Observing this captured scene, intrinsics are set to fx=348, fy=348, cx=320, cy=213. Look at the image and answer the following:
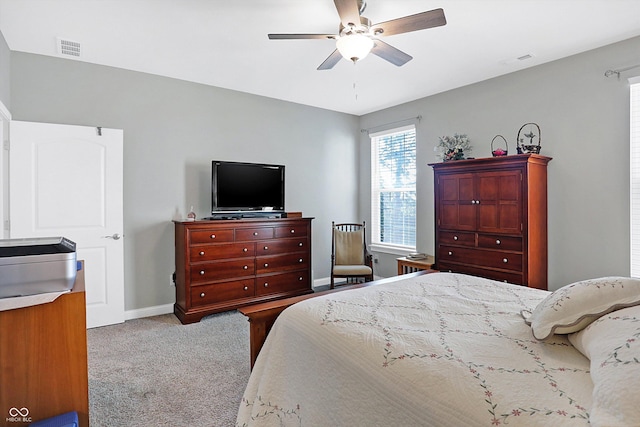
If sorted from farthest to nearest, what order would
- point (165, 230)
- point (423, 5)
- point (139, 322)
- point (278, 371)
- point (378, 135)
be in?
point (378, 135)
point (165, 230)
point (139, 322)
point (423, 5)
point (278, 371)

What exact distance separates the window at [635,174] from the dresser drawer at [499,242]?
0.88m

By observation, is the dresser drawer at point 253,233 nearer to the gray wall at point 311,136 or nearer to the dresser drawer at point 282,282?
the dresser drawer at point 282,282

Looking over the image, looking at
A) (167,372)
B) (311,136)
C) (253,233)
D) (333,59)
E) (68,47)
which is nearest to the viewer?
(167,372)

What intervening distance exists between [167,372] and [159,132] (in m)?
2.58

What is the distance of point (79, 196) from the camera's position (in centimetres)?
344

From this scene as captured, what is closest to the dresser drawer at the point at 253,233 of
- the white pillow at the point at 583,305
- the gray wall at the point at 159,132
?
the gray wall at the point at 159,132

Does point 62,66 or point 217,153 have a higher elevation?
point 62,66

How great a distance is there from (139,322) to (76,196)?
1.44m

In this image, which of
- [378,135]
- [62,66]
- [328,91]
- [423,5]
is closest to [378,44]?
[423,5]

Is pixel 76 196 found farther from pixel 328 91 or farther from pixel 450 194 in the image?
pixel 450 194

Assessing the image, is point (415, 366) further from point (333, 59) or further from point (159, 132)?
point (159, 132)

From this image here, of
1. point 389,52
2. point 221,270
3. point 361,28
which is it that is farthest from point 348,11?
point 221,270

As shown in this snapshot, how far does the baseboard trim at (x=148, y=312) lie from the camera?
379 centimetres

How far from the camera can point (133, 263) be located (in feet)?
12.5
